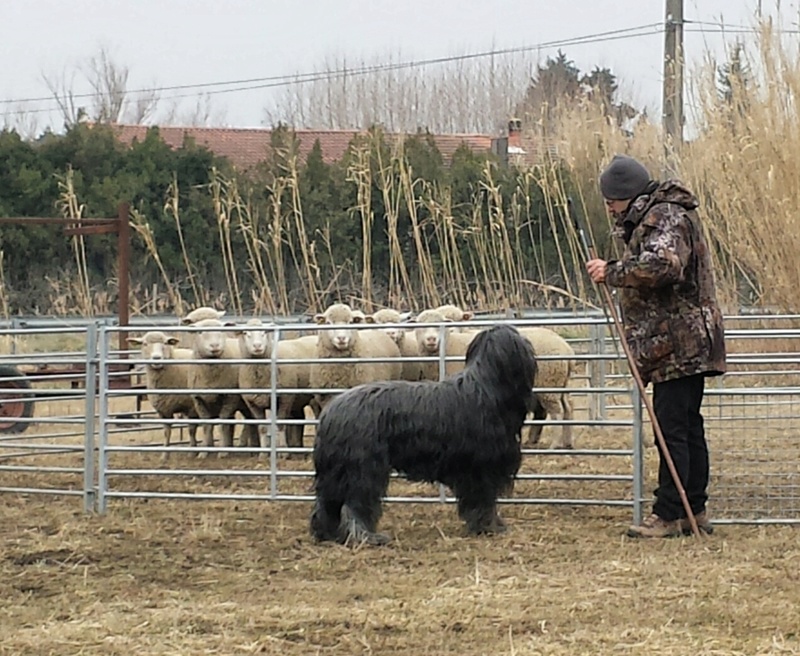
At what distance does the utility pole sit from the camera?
14.7 meters

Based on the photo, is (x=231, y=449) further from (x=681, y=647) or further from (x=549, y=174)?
(x=549, y=174)

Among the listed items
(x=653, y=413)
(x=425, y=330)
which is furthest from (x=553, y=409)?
(x=653, y=413)

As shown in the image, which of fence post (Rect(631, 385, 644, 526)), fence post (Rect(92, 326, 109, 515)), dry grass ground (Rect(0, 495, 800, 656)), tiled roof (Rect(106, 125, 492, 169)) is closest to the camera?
dry grass ground (Rect(0, 495, 800, 656))

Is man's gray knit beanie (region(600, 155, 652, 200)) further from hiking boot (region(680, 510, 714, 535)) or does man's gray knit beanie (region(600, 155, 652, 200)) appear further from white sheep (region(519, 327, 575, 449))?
white sheep (region(519, 327, 575, 449))

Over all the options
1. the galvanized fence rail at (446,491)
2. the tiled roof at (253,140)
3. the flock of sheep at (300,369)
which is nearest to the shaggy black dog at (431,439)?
the galvanized fence rail at (446,491)

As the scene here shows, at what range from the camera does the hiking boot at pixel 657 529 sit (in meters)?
7.01

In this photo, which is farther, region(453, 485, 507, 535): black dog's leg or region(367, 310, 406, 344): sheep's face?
region(367, 310, 406, 344): sheep's face

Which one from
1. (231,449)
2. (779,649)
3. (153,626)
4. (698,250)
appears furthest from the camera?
(231,449)

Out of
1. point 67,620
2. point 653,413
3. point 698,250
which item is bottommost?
point 67,620

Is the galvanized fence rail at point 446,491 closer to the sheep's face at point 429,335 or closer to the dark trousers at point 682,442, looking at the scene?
the dark trousers at point 682,442

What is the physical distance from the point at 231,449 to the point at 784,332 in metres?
3.37

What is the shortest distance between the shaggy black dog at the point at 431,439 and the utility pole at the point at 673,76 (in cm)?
807

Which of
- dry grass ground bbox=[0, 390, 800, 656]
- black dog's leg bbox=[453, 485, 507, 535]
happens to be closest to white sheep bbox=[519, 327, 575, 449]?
dry grass ground bbox=[0, 390, 800, 656]

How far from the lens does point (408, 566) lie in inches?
253
